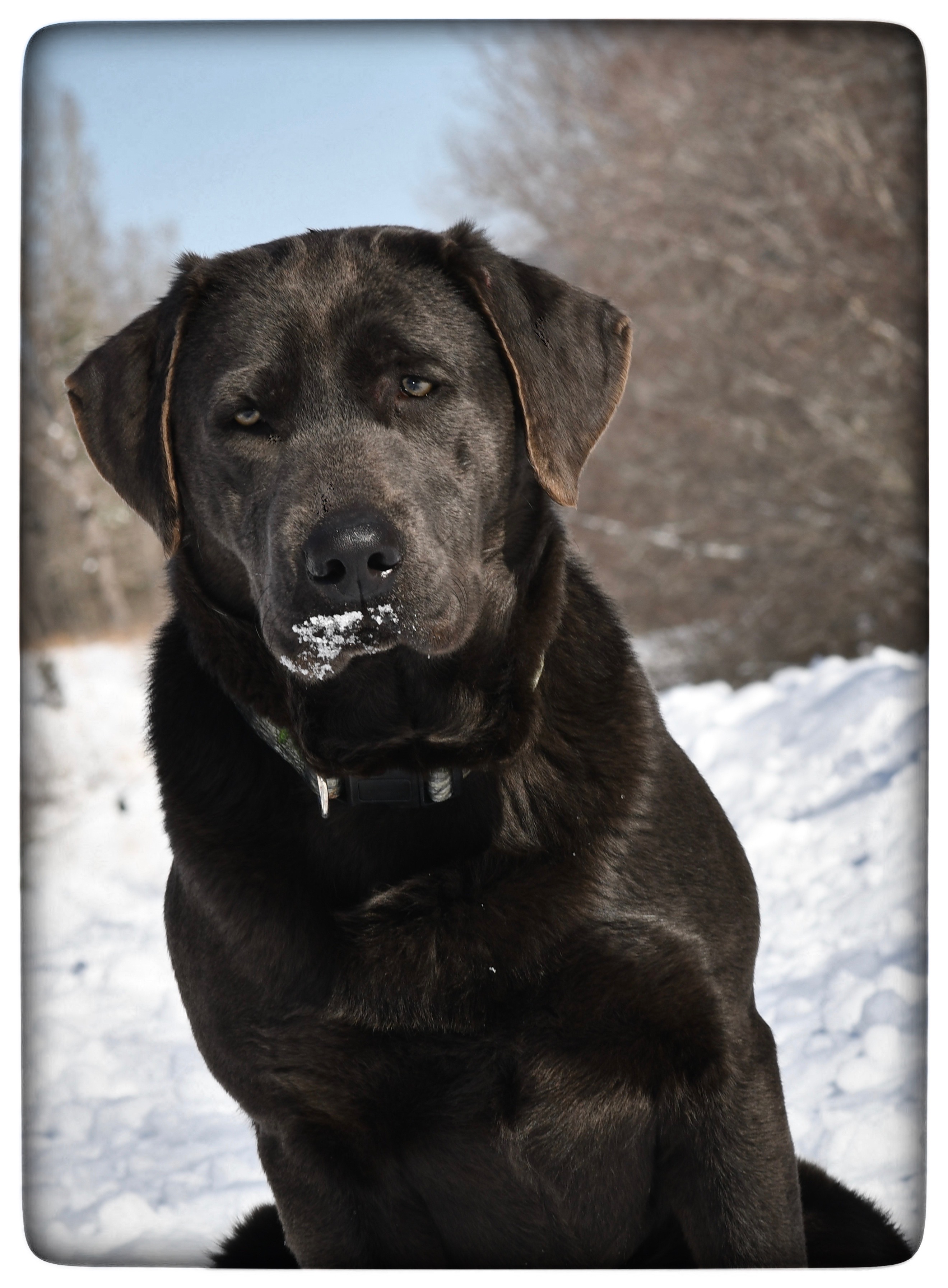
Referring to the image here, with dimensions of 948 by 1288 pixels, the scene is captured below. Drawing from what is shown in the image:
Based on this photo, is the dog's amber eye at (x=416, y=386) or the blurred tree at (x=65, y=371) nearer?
the dog's amber eye at (x=416, y=386)

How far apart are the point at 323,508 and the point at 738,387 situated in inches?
227

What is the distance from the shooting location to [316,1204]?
229 cm

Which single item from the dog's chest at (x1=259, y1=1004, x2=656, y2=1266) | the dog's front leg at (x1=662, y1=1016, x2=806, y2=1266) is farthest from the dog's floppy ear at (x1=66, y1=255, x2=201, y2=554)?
the dog's front leg at (x1=662, y1=1016, x2=806, y2=1266)

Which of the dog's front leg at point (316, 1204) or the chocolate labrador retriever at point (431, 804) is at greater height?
the chocolate labrador retriever at point (431, 804)

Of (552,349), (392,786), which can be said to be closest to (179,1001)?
(392,786)

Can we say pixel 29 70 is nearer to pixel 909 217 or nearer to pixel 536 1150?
pixel 909 217

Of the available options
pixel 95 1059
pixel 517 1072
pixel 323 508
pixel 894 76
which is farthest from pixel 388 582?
pixel 894 76

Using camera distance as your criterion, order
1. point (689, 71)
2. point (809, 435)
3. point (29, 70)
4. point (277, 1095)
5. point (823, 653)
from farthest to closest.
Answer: point (809, 435), point (823, 653), point (689, 71), point (29, 70), point (277, 1095)

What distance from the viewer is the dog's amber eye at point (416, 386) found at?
222 cm

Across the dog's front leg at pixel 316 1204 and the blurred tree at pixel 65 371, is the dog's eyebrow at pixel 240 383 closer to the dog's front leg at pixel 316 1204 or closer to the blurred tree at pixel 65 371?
the blurred tree at pixel 65 371

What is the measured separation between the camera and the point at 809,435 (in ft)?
23.0

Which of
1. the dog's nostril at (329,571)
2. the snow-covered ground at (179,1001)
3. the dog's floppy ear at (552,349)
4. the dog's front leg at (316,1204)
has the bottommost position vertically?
the snow-covered ground at (179,1001)

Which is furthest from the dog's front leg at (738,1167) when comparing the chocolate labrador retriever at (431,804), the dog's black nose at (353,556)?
the dog's black nose at (353,556)

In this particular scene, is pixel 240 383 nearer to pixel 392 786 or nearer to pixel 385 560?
pixel 385 560
